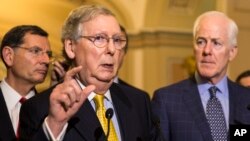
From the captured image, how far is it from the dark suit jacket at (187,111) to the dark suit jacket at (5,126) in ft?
2.23

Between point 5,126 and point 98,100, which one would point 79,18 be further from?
point 5,126

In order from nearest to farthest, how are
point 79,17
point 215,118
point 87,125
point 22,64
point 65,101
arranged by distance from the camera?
point 65,101 < point 87,125 < point 79,17 < point 215,118 < point 22,64

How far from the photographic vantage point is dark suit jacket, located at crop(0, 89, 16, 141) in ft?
8.67

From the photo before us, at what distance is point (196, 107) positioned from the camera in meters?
2.63

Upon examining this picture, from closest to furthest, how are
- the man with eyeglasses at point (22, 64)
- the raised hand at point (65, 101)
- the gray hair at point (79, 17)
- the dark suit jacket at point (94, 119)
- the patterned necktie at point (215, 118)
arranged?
the raised hand at point (65, 101)
the dark suit jacket at point (94, 119)
the gray hair at point (79, 17)
the patterned necktie at point (215, 118)
the man with eyeglasses at point (22, 64)

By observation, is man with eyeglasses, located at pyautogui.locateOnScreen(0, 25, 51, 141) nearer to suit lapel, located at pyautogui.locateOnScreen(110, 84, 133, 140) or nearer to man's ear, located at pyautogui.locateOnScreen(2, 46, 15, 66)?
man's ear, located at pyautogui.locateOnScreen(2, 46, 15, 66)

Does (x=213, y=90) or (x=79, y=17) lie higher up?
(x=79, y=17)

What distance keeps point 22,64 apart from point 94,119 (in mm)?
1100

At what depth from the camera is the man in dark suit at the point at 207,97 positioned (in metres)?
2.58

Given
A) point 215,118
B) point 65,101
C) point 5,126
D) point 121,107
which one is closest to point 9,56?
point 5,126

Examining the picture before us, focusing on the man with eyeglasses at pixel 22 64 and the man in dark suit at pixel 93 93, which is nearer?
the man in dark suit at pixel 93 93

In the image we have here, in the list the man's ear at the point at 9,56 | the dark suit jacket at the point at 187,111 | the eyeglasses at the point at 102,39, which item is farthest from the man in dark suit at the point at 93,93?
the man's ear at the point at 9,56

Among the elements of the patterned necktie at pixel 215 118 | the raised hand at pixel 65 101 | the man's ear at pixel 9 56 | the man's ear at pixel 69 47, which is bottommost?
the patterned necktie at pixel 215 118

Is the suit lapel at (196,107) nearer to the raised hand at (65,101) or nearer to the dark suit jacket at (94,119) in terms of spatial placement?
the dark suit jacket at (94,119)
